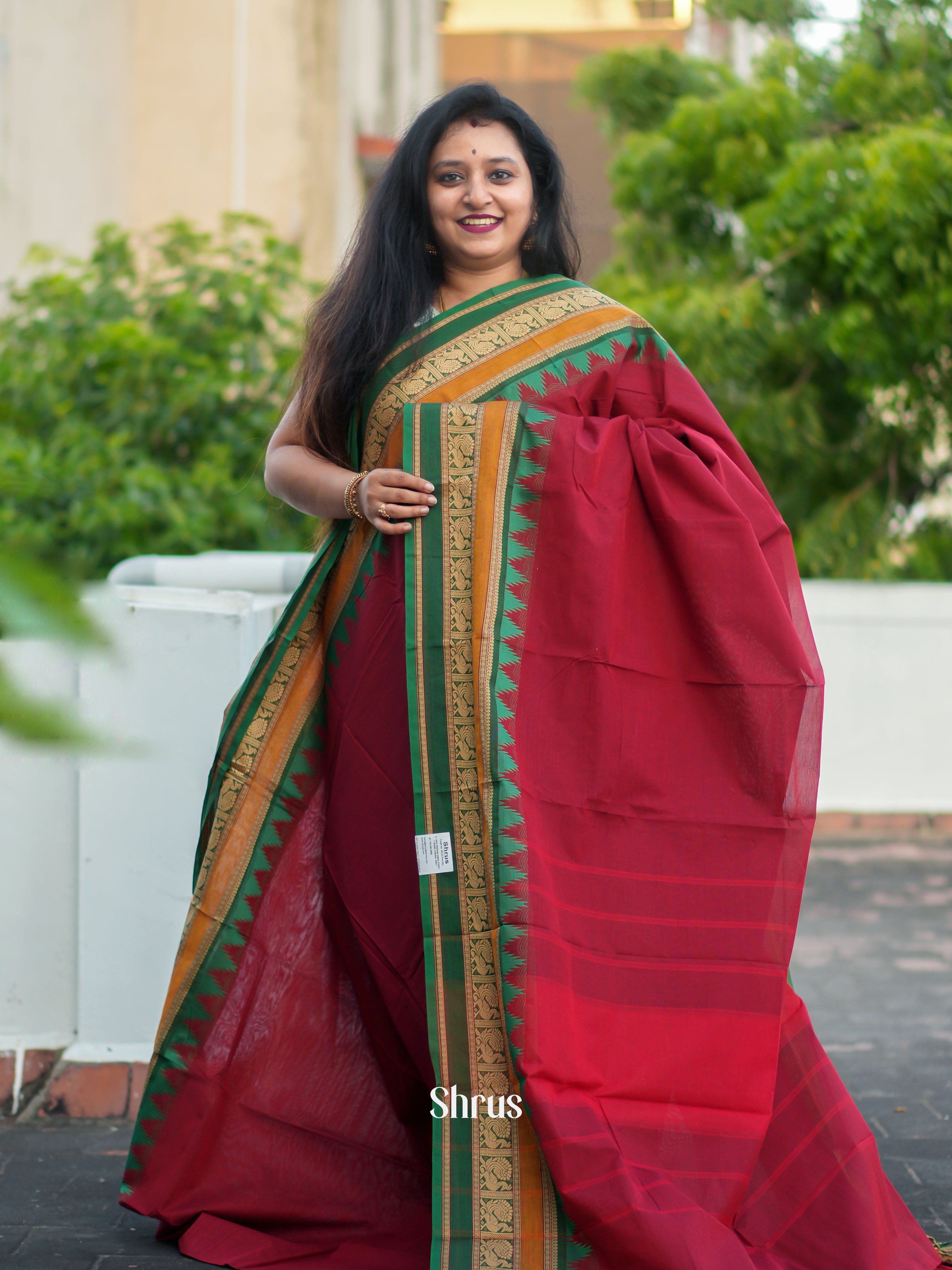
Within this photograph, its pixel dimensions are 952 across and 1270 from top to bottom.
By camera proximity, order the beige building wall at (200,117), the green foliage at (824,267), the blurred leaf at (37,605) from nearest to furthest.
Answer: the blurred leaf at (37,605)
the green foliage at (824,267)
the beige building wall at (200,117)

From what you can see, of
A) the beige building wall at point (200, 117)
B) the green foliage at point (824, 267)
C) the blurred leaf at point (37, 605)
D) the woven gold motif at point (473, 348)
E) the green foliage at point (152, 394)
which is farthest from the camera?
the beige building wall at point (200, 117)

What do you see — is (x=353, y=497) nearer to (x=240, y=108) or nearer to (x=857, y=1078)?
(x=857, y=1078)

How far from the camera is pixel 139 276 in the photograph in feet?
16.1

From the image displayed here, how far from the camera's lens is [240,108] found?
721cm

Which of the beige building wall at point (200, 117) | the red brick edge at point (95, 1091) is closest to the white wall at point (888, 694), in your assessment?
the beige building wall at point (200, 117)

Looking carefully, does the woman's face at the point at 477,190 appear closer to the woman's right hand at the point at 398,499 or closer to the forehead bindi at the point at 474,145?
the forehead bindi at the point at 474,145

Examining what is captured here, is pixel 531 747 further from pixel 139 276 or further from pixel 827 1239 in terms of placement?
pixel 139 276

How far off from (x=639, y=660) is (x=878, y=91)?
4.77m

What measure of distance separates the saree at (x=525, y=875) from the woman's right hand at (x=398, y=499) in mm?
19

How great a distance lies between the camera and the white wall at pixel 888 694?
5508 millimetres

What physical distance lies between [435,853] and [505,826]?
116 millimetres

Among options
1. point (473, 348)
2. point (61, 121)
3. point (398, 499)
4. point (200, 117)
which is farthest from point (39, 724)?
point (200, 117)

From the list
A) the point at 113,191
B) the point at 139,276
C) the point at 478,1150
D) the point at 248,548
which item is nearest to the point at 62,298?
the point at 139,276

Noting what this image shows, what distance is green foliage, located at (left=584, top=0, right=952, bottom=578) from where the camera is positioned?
497 centimetres
